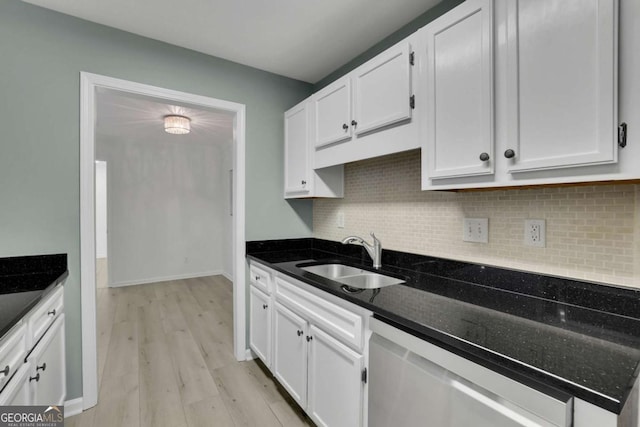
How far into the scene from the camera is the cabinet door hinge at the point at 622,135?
87 centimetres

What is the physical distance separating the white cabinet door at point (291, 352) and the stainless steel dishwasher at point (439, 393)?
56 cm

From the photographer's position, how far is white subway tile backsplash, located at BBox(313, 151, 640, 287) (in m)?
1.08

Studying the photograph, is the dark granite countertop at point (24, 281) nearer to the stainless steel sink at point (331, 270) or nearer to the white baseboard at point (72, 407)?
the white baseboard at point (72, 407)

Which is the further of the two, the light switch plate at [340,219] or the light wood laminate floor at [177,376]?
the light switch plate at [340,219]

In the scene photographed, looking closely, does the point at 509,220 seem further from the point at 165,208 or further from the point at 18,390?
the point at 165,208

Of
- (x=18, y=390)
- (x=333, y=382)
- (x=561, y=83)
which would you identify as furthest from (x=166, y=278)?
(x=561, y=83)

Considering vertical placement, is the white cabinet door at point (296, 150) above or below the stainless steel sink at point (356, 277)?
above

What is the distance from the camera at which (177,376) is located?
7.32 feet

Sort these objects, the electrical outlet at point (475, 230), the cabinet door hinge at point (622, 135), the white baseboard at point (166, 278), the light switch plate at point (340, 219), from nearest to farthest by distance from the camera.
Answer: the cabinet door hinge at point (622, 135) → the electrical outlet at point (475, 230) → the light switch plate at point (340, 219) → the white baseboard at point (166, 278)

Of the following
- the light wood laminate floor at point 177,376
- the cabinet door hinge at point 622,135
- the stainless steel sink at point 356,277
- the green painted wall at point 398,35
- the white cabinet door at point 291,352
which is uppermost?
the green painted wall at point 398,35

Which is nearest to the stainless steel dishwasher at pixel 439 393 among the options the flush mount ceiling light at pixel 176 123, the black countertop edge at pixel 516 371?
the black countertop edge at pixel 516 371

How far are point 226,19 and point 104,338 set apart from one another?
298 centimetres

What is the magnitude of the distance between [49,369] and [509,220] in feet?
7.76

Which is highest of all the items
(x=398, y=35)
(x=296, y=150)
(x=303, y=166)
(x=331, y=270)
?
(x=398, y=35)
